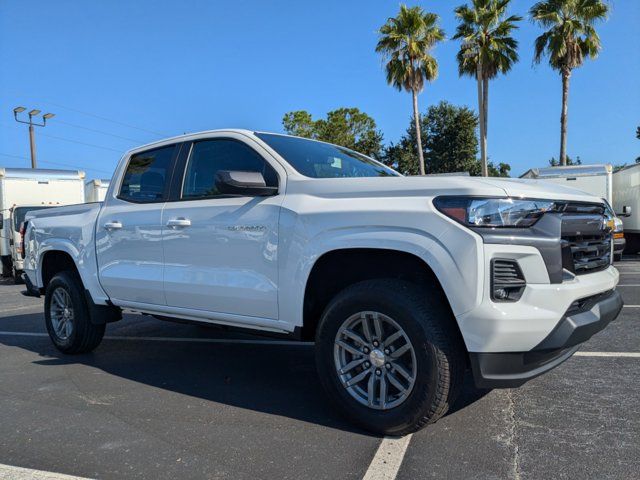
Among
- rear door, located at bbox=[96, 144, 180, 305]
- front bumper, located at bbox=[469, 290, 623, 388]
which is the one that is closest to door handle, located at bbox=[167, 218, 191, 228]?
rear door, located at bbox=[96, 144, 180, 305]

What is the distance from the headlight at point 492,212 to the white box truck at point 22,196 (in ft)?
46.3

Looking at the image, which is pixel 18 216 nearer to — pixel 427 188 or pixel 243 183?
pixel 243 183

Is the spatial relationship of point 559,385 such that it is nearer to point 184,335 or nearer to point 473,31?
point 184,335

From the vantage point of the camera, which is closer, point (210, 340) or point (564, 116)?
point (210, 340)

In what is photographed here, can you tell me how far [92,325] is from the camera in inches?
211

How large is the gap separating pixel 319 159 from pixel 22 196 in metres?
14.1

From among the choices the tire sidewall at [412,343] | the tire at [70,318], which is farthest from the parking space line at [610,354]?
the tire at [70,318]

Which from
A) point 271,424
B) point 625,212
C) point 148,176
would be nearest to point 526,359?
point 271,424

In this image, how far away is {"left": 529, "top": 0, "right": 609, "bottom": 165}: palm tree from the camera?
69.9 feet

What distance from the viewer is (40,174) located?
15766 mm

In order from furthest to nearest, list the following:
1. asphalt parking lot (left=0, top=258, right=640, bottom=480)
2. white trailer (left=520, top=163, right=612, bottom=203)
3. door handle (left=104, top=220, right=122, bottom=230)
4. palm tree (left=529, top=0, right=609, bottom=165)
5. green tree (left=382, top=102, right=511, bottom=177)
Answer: green tree (left=382, top=102, right=511, bottom=177), palm tree (left=529, top=0, right=609, bottom=165), white trailer (left=520, top=163, right=612, bottom=203), door handle (left=104, top=220, right=122, bottom=230), asphalt parking lot (left=0, top=258, right=640, bottom=480)

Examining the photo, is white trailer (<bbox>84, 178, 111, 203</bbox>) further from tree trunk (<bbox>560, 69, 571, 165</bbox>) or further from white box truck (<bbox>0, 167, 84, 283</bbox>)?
tree trunk (<bbox>560, 69, 571, 165</bbox>)

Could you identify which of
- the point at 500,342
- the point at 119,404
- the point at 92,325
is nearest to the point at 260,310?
the point at 119,404

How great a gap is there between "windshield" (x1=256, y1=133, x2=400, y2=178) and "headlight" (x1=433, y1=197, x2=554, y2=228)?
1.20 m
